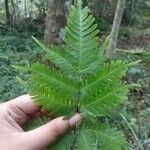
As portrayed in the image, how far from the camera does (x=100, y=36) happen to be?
1673 cm

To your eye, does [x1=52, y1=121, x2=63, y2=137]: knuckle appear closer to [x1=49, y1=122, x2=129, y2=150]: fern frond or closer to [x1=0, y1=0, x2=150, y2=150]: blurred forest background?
[x1=49, y1=122, x2=129, y2=150]: fern frond

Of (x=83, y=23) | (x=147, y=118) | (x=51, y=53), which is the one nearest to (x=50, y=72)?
(x=51, y=53)

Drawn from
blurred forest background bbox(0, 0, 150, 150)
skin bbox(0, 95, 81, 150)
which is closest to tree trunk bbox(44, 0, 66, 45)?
blurred forest background bbox(0, 0, 150, 150)

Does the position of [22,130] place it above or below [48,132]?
below

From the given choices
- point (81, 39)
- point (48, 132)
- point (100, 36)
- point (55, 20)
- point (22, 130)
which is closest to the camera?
point (81, 39)

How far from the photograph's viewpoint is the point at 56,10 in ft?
28.6

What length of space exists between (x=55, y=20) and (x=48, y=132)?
7459 millimetres

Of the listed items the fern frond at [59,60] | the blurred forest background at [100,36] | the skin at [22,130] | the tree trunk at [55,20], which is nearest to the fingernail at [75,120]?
the skin at [22,130]

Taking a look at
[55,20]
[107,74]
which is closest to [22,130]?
[107,74]

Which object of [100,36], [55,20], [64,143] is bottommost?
[100,36]

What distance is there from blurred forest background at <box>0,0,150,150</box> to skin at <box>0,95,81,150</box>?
1487mm

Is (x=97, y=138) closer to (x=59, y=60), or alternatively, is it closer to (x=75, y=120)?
(x=75, y=120)

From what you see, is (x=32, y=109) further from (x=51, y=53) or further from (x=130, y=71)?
(x=130, y=71)

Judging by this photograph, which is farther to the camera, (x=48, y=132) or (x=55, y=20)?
(x=55, y=20)
